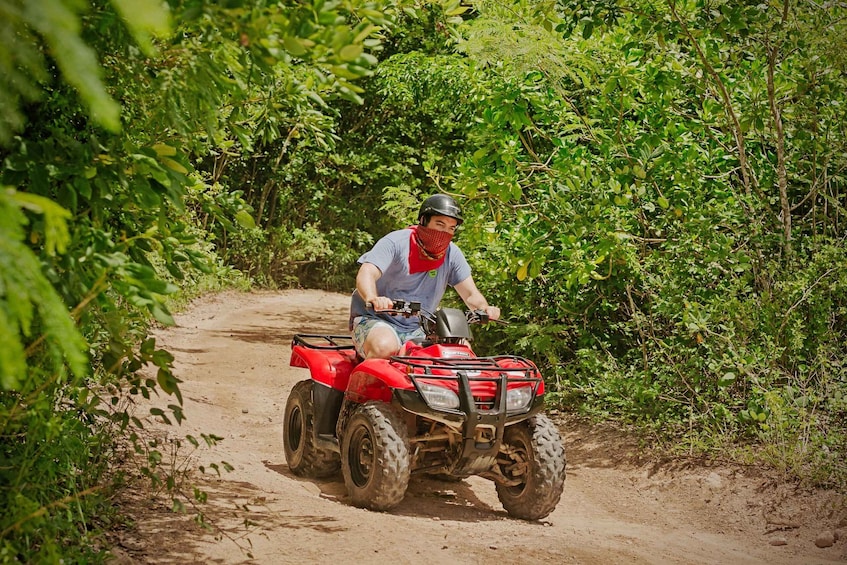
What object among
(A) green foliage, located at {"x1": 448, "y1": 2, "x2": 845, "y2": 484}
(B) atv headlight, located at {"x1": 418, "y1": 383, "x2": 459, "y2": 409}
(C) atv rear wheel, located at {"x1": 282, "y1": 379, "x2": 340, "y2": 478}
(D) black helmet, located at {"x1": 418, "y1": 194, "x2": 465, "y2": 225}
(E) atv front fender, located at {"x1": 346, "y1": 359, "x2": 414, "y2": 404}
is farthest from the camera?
(A) green foliage, located at {"x1": 448, "y1": 2, "x2": 845, "y2": 484}

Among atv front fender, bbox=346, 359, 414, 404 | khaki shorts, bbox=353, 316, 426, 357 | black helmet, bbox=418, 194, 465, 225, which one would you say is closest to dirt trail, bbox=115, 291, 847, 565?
atv front fender, bbox=346, 359, 414, 404

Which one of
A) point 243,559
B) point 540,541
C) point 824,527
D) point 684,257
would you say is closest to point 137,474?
point 243,559

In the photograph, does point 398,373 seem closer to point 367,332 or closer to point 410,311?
point 410,311

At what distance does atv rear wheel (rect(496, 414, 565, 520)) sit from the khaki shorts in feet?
3.00

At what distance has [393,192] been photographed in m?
10.9

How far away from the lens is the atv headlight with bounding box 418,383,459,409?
5441 mm

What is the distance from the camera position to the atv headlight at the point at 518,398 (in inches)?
223

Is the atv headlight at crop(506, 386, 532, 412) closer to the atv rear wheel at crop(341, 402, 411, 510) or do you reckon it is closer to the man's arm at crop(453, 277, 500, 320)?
the atv rear wheel at crop(341, 402, 411, 510)

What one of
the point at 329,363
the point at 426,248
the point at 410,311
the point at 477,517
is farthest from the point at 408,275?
the point at 477,517

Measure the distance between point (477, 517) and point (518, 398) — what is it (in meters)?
0.85

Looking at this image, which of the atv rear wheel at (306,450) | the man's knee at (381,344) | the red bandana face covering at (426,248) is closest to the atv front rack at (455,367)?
the man's knee at (381,344)

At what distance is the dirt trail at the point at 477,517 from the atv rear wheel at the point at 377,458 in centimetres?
12

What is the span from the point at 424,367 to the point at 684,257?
11.1ft

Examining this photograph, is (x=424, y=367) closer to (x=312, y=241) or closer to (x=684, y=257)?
(x=684, y=257)
